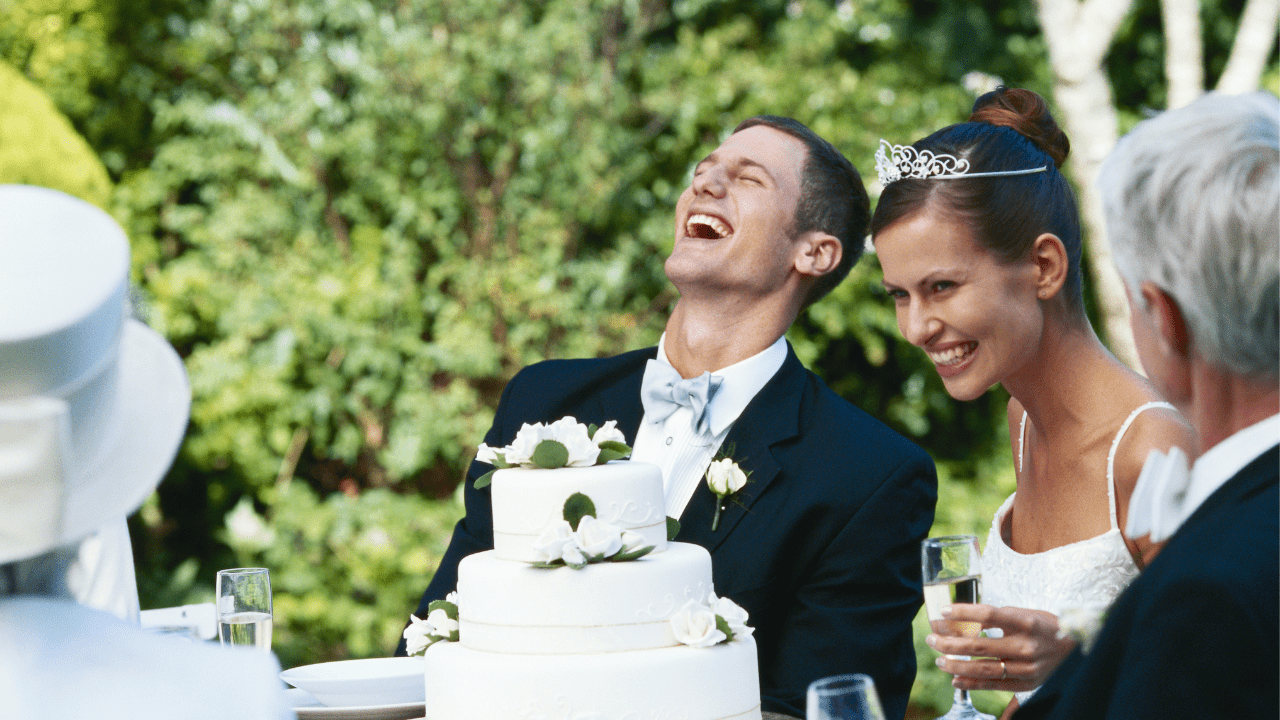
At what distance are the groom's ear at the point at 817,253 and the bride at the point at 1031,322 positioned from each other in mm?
451

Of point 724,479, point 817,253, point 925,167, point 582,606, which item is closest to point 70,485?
point 582,606

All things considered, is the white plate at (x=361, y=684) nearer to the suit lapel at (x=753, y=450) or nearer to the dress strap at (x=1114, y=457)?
the suit lapel at (x=753, y=450)

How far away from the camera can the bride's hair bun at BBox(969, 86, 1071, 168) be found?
3113 millimetres

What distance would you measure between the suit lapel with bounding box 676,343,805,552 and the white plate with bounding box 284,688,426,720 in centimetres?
93

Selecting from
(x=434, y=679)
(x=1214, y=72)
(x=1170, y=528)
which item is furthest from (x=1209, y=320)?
(x=1214, y=72)

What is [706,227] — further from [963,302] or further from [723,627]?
[723,627]

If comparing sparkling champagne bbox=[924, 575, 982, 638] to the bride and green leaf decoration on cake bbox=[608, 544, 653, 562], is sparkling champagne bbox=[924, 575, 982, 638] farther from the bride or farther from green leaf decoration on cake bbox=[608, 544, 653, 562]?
the bride

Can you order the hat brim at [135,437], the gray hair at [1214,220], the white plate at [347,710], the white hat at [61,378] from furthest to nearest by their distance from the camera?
the white plate at [347,710] < the gray hair at [1214,220] < the hat brim at [135,437] < the white hat at [61,378]

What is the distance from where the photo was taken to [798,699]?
113 inches

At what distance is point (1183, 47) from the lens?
663cm

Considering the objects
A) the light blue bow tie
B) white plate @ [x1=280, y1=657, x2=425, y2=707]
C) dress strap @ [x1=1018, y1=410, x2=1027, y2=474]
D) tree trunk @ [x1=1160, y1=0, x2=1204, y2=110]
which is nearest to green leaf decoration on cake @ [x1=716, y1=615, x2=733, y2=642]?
white plate @ [x1=280, y1=657, x2=425, y2=707]

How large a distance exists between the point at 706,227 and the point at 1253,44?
4.43 meters

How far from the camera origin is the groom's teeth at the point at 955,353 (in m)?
3.02

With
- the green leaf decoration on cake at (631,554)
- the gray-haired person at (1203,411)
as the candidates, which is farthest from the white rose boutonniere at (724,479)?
the gray-haired person at (1203,411)
